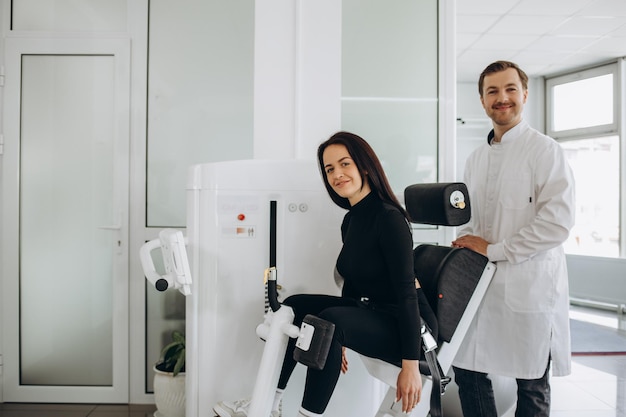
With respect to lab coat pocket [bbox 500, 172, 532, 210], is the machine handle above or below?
below

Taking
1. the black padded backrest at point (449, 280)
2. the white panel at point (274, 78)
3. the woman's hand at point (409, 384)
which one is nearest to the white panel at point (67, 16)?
the white panel at point (274, 78)

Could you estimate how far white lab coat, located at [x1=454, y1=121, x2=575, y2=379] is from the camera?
167 centimetres

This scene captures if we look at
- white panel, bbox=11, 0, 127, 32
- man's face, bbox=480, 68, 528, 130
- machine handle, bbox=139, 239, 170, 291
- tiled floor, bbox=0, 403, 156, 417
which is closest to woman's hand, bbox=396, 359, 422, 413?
machine handle, bbox=139, 239, 170, 291

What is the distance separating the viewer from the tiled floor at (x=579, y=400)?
8.34 feet

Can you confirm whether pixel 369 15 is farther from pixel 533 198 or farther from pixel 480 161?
pixel 533 198

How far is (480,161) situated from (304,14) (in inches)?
43.9

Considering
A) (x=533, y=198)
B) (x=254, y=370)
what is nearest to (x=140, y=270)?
(x=254, y=370)

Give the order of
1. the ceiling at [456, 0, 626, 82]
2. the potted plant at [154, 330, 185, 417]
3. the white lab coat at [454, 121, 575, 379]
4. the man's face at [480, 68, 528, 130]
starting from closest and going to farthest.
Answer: the white lab coat at [454, 121, 575, 379], the man's face at [480, 68, 528, 130], the potted plant at [154, 330, 185, 417], the ceiling at [456, 0, 626, 82]

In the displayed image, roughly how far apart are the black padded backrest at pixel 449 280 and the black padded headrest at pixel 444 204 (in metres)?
0.11

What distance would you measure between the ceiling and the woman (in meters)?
2.91

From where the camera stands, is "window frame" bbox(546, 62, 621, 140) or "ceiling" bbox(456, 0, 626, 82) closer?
"ceiling" bbox(456, 0, 626, 82)

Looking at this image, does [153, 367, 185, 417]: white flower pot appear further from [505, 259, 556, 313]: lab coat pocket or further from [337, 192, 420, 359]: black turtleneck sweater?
[505, 259, 556, 313]: lab coat pocket

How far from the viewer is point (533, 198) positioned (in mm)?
1753

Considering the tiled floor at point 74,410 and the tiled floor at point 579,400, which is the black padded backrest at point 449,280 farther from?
the tiled floor at point 74,410
